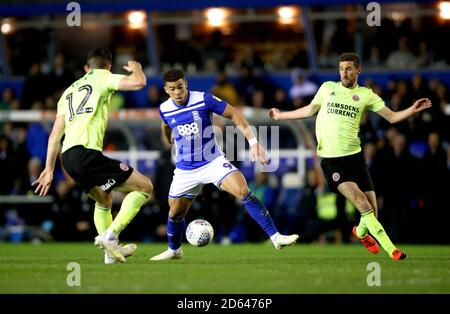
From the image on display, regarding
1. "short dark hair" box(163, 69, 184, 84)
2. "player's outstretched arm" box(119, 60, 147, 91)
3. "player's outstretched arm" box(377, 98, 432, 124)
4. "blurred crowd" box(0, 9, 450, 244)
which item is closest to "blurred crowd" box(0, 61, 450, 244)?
"blurred crowd" box(0, 9, 450, 244)

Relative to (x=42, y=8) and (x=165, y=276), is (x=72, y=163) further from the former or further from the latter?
(x=42, y=8)

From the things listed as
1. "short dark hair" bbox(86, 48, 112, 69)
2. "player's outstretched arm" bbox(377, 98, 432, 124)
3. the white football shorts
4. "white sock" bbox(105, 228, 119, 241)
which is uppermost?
"short dark hair" bbox(86, 48, 112, 69)

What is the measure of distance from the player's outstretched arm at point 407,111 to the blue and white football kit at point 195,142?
215cm

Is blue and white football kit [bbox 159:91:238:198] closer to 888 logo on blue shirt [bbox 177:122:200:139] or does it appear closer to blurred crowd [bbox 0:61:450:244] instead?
888 logo on blue shirt [bbox 177:122:200:139]

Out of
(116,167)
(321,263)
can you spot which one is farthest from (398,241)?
(116,167)

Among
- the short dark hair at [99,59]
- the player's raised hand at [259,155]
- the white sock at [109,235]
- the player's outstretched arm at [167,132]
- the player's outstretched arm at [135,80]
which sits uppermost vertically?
the short dark hair at [99,59]

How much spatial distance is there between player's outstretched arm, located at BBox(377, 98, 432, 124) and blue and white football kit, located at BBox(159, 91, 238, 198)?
2.15 m

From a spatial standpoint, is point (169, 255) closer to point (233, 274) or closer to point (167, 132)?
point (167, 132)

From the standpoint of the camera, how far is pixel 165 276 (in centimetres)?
1056

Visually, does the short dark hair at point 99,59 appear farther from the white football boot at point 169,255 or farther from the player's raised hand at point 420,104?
the player's raised hand at point 420,104

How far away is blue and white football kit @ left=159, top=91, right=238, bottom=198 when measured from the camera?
1248 centimetres

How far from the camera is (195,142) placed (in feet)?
41.1

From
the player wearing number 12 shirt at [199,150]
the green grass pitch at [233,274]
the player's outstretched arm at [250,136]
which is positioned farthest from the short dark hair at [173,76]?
the green grass pitch at [233,274]

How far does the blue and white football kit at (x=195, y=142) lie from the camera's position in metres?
12.5
